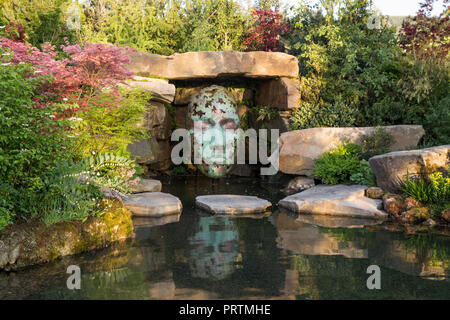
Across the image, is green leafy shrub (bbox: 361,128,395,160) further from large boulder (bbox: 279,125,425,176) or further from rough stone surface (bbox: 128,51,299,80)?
rough stone surface (bbox: 128,51,299,80)

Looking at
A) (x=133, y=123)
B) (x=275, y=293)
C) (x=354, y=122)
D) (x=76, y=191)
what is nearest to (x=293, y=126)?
(x=354, y=122)

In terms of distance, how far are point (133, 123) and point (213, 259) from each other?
17.2 feet

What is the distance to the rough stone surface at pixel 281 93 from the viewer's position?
11.8m

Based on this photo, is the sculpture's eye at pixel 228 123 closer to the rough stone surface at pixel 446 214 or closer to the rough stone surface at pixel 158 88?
the rough stone surface at pixel 158 88

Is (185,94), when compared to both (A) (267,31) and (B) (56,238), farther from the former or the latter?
(B) (56,238)

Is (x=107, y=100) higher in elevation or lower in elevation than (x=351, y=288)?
higher

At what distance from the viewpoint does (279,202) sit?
334 inches

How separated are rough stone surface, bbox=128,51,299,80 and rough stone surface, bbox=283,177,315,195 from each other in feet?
11.8

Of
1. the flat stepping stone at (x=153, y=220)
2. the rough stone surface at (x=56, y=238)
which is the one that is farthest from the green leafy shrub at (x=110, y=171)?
the rough stone surface at (x=56, y=238)

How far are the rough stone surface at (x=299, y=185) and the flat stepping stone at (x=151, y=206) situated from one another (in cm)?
347

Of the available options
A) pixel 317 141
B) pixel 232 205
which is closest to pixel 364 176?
pixel 317 141

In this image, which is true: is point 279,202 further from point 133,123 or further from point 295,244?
A: point 133,123

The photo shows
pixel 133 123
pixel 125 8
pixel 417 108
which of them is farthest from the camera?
pixel 125 8

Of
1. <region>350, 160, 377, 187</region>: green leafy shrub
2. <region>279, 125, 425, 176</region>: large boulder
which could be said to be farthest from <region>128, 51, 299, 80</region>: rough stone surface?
<region>350, 160, 377, 187</region>: green leafy shrub
